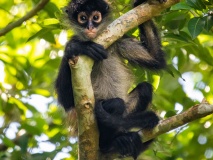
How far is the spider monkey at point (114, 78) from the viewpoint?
276 inches

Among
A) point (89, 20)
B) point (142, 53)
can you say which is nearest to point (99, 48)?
point (89, 20)

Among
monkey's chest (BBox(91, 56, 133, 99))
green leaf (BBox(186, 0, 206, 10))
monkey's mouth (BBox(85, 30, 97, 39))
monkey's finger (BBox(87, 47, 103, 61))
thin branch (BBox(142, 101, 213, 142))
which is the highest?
monkey's mouth (BBox(85, 30, 97, 39))

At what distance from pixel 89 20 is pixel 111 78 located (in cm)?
84

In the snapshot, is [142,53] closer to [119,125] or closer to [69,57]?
[119,125]

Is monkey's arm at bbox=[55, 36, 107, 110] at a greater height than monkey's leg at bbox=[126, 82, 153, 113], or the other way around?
monkey's arm at bbox=[55, 36, 107, 110]

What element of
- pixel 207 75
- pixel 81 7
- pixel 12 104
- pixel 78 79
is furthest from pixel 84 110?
pixel 207 75

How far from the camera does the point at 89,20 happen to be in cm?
741

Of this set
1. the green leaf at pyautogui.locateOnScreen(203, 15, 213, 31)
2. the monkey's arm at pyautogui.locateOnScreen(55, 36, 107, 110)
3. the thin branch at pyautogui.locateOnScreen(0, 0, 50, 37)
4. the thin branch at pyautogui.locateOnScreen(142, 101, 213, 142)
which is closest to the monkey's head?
the monkey's arm at pyautogui.locateOnScreen(55, 36, 107, 110)

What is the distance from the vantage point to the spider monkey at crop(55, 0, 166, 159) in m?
7.00

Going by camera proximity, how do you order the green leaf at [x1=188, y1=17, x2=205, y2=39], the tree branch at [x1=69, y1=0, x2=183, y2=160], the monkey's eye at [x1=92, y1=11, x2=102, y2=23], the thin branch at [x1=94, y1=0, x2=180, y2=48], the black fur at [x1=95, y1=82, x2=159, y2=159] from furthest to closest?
the monkey's eye at [x1=92, y1=11, x2=102, y2=23] → the black fur at [x1=95, y1=82, x2=159, y2=159] → the green leaf at [x1=188, y1=17, x2=205, y2=39] → the thin branch at [x1=94, y1=0, x2=180, y2=48] → the tree branch at [x1=69, y1=0, x2=183, y2=160]

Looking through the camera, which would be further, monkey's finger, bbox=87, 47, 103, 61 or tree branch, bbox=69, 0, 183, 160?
monkey's finger, bbox=87, 47, 103, 61

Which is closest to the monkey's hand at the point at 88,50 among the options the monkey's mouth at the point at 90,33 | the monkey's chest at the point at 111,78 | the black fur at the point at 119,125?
the monkey's mouth at the point at 90,33

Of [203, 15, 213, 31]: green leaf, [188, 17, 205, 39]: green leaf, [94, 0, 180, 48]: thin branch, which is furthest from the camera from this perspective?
[203, 15, 213, 31]: green leaf

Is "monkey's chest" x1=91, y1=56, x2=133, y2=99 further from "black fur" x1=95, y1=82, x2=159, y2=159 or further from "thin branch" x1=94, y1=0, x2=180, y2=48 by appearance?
"thin branch" x1=94, y1=0, x2=180, y2=48
